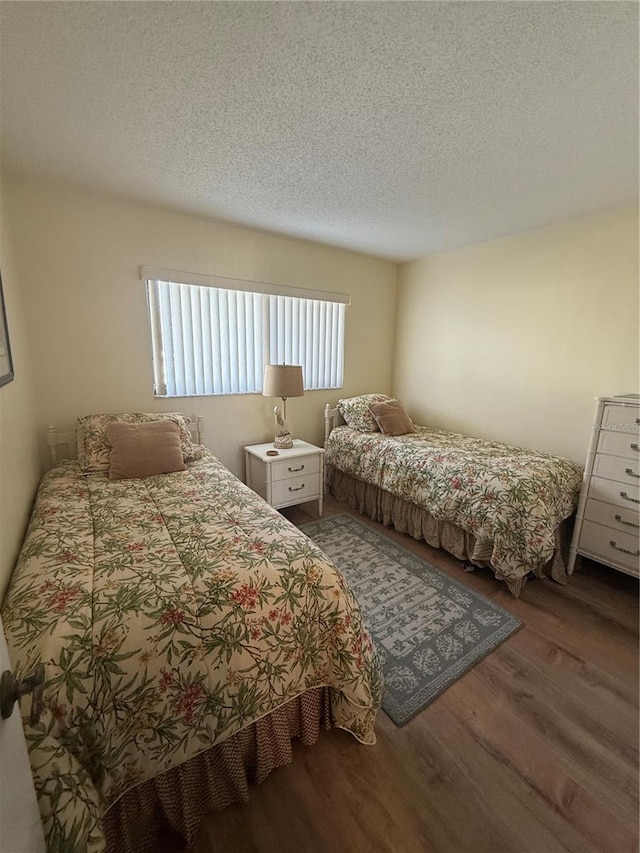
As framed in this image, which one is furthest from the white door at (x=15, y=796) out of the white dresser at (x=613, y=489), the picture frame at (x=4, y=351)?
the white dresser at (x=613, y=489)

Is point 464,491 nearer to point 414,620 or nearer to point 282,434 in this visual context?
point 414,620

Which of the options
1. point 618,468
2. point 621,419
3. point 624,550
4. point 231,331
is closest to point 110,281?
point 231,331

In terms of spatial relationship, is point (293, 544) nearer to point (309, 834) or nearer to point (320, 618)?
point (320, 618)

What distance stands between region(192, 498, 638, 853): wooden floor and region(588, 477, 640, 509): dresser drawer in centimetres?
79

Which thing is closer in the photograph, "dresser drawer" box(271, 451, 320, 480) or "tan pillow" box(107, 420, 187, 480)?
"tan pillow" box(107, 420, 187, 480)

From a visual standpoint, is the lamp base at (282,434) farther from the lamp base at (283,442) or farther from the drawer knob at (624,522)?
the drawer knob at (624,522)

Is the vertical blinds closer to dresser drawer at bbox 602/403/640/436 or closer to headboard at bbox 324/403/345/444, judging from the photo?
headboard at bbox 324/403/345/444

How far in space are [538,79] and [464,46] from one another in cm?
34

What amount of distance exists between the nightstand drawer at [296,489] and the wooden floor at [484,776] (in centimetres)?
157

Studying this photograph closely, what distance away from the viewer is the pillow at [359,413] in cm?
322

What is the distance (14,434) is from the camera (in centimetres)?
159

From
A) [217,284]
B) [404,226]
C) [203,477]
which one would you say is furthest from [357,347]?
[203,477]

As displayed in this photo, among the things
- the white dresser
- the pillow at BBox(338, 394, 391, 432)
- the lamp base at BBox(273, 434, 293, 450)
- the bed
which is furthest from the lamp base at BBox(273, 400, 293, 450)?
the white dresser

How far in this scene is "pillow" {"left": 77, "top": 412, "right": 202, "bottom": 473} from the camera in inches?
80.5
